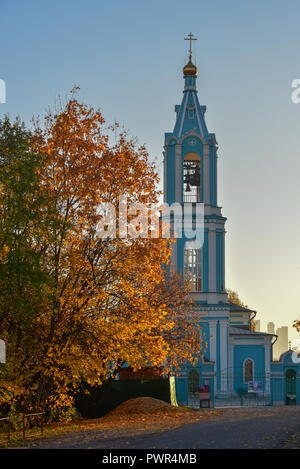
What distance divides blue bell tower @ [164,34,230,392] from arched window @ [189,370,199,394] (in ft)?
23.0

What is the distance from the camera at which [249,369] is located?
53.8 meters

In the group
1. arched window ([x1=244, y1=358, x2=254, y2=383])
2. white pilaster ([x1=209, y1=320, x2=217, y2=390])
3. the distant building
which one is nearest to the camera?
the distant building

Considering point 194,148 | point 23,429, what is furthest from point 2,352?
point 194,148

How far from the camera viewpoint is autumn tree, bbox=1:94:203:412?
21.7 meters

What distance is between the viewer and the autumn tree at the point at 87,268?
21.7 m

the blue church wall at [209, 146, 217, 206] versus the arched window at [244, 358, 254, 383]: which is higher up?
the blue church wall at [209, 146, 217, 206]

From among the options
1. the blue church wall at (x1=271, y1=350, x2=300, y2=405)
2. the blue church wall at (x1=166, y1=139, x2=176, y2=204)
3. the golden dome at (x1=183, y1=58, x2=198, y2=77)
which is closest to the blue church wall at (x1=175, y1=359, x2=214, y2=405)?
the blue church wall at (x1=271, y1=350, x2=300, y2=405)

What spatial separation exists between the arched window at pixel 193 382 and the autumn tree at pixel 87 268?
2054cm

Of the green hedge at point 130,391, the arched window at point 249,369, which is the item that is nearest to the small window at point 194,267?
the arched window at point 249,369

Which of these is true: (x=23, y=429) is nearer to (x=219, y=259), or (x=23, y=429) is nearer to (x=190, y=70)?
(x=219, y=259)

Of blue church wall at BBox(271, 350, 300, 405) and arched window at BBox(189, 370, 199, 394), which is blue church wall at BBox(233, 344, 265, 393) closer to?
arched window at BBox(189, 370, 199, 394)

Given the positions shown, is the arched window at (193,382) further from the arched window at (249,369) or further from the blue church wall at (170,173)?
the blue church wall at (170,173)
